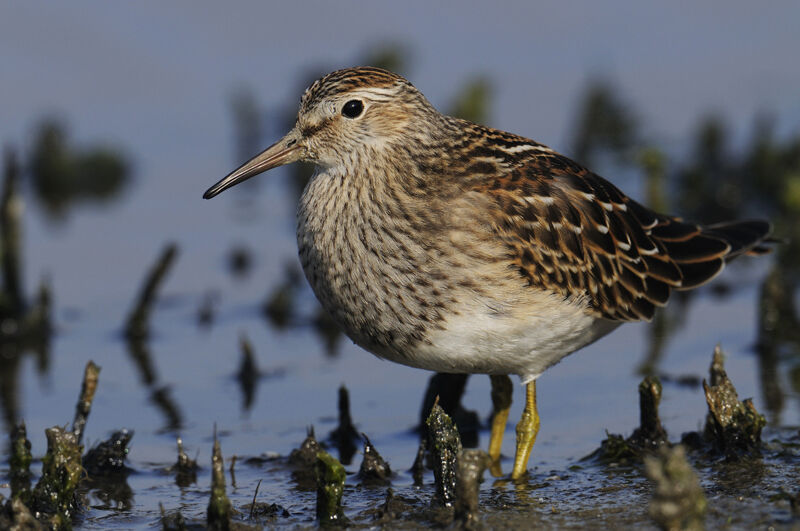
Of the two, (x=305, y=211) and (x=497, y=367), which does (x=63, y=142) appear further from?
(x=497, y=367)

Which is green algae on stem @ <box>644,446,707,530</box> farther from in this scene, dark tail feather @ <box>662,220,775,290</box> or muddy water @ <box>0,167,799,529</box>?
dark tail feather @ <box>662,220,775,290</box>

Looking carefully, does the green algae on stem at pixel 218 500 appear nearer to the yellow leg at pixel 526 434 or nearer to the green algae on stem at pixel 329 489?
the green algae on stem at pixel 329 489

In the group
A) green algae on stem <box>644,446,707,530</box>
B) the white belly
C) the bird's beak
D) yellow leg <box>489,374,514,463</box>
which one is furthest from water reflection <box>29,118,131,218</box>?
green algae on stem <box>644,446,707,530</box>

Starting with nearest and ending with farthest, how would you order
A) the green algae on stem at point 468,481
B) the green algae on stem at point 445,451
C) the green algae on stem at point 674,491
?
1. the green algae on stem at point 674,491
2. the green algae on stem at point 468,481
3. the green algae on stem at point 445,451

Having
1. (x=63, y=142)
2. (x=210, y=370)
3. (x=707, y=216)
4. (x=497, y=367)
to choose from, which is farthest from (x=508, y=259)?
(x=63, y=142)

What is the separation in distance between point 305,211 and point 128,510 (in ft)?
5.91

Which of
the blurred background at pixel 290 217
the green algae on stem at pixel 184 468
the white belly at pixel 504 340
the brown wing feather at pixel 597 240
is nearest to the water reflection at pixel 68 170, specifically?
the blurred background at pixel 290 217

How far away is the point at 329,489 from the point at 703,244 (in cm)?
324

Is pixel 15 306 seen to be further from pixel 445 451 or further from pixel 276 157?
pixel 445 451

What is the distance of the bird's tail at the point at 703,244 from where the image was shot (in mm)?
7738

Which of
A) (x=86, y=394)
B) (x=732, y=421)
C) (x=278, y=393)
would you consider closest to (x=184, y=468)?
(x=86, y=394)

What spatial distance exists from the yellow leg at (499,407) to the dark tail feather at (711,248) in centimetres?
124

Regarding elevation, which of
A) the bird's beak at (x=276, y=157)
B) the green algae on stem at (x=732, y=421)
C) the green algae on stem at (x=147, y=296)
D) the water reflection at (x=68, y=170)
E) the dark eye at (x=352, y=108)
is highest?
the water reflection at (x=68, y=170)

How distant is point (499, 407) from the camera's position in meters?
7.45
